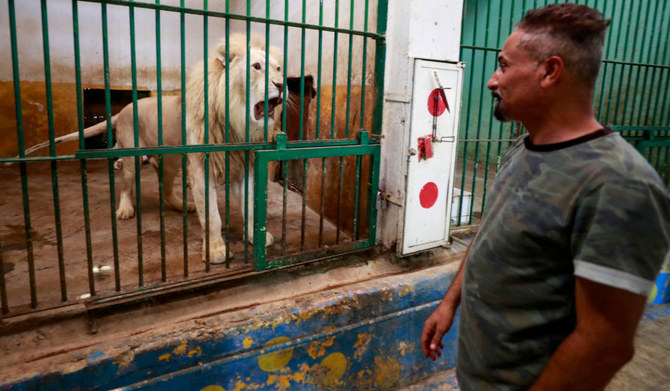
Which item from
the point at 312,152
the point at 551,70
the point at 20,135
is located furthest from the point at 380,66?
the point at 20,135

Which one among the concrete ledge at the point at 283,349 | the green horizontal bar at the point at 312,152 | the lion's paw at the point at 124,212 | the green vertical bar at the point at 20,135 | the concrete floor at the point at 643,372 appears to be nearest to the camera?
the green vertical bar at the point at 20,135

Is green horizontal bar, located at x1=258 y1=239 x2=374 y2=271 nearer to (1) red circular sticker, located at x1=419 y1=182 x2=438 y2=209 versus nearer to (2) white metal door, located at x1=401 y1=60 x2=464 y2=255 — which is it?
(2) white metal door, located at x1=401 y1=60 x2=464 y2=255

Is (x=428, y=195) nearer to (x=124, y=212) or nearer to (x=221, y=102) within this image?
(x=221, y=102)

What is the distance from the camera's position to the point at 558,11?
53.3 inches

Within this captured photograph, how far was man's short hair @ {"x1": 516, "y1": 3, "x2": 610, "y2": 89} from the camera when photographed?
4.30ft

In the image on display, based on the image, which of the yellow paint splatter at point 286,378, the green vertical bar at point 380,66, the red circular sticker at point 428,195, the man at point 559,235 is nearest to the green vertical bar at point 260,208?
the yellow paint splatter at point 286,378

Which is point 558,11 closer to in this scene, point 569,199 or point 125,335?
point 569,199

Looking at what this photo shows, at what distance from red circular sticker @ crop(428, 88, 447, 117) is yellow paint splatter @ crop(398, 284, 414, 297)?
1353 mm

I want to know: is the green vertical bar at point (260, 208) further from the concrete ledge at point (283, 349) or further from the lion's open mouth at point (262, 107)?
the lion's open mouth at point (262, 107)

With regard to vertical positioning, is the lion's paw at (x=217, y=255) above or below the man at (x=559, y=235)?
below

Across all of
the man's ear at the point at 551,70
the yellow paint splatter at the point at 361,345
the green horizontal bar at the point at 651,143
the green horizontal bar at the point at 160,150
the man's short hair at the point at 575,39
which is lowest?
the yellow paint splatter at the point at 361,345

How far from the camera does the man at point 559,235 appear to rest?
3.65 ft

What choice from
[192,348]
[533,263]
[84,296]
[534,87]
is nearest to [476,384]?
→ [533,263]

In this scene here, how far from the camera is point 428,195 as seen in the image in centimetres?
367
